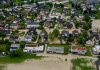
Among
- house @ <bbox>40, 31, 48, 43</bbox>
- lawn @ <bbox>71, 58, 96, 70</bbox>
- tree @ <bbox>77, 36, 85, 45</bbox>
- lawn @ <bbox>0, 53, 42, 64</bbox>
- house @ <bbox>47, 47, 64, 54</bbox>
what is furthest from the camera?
house @ <bbox>40, 31, 48, 43</bbox>

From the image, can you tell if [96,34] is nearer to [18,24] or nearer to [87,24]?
[87,24]

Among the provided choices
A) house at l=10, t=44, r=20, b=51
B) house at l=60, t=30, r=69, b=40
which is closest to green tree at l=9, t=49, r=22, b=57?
house at l=10, t=44, r=20, b=51

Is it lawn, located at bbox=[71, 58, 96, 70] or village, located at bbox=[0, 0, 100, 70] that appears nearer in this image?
lawn, located at bbox=[71, 58, 96, 70]

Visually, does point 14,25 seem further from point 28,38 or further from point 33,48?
point 33,48

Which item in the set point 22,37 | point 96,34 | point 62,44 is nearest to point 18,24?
point 22,37

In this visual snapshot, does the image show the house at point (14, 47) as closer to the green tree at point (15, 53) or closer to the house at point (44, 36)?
the green tree at point (15, 53)

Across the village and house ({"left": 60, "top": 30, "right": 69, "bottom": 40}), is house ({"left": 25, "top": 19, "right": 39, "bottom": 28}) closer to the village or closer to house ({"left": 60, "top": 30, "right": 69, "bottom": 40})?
the village
